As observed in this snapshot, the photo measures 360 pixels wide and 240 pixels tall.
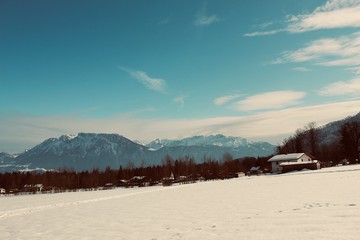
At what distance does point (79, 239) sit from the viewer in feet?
53.0

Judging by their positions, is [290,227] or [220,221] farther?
[220,221]

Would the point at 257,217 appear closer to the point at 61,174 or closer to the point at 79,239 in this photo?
the point at 79,239

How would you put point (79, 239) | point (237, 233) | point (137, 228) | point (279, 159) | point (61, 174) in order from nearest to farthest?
point (237, 233)
point (79, 239)
point (137, 228)
point (279, 159)
point (61, 174)

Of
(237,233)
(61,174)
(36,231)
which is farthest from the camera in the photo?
(61,174)

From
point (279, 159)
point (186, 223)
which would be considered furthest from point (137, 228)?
point (279, 159)

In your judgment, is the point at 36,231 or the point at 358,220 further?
the point at 36,231

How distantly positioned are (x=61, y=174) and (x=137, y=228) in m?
147

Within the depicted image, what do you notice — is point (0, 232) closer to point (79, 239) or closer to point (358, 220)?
point (79, 239)

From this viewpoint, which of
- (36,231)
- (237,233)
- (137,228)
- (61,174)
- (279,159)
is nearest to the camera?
(237,233)

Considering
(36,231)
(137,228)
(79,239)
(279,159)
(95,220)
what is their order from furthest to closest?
(279,159) < (95,220) < (36,231) < (137,228) < (79,239)

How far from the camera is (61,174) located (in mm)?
154500

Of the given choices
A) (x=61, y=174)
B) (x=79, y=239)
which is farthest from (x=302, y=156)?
(x=79, y=239)

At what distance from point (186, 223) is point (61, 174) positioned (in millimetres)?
147214

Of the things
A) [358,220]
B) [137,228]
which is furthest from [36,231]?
[358,220]
